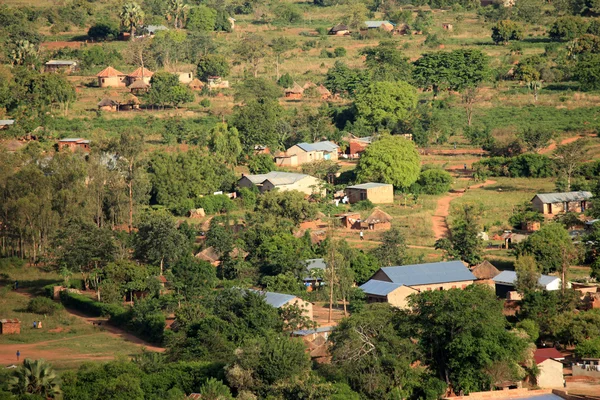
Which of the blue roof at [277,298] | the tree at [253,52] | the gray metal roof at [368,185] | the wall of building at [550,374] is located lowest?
the wall of building at [550,374]

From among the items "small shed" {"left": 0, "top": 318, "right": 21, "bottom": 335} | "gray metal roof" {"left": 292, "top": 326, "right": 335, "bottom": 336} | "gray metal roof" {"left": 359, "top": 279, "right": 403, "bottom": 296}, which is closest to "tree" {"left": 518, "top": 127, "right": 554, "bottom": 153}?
"gray metal roof" {"left": 359, "top": 279, "right": 403, "bottom": 296}

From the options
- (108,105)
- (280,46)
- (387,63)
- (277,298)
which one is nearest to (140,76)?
(108,105)

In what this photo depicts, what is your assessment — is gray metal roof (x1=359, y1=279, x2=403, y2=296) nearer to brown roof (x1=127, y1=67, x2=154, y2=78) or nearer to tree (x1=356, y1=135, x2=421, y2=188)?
tree (x1=356, y1=135, x2=421, y2=188)

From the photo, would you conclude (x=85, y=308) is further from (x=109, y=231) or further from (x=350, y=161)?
(x=350, y=161)

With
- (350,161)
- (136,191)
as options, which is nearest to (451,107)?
(350,161)

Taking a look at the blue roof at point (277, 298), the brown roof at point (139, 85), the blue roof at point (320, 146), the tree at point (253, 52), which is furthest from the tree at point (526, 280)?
the tree at point (253, 52)

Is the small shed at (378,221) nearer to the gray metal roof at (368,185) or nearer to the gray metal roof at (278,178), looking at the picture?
the gray metal roof at (368,185)
